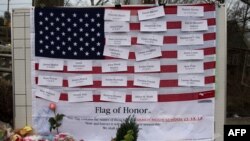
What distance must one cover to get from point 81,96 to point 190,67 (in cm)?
132

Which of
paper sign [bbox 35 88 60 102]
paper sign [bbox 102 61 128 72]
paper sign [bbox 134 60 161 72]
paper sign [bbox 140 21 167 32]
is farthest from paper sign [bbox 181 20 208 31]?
paper sign [bbox 35 88 60 102]

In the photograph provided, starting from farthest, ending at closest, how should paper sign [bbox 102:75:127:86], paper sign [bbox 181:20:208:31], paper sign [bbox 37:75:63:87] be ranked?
1. paper sign [bbox 37:75:63:87]
2. paper sign [bbox 102:75:127:86]
3. paper sign [bbox 181:20:208:31]

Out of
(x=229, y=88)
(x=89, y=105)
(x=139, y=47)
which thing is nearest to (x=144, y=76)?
(x=139, y=47)

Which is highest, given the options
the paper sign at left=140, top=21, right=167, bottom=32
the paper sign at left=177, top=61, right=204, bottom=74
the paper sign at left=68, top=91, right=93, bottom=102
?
the paper sign at left=140, top=21, right=167, bottom=32

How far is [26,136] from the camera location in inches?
229

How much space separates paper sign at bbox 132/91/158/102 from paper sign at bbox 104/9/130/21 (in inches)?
34.1

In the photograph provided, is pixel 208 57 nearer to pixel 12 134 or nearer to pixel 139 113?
pixel 139 113

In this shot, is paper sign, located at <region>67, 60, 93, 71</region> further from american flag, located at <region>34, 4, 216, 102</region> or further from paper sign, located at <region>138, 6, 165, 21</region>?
paper sign, located at <region>138, 6, 165, 21</region>

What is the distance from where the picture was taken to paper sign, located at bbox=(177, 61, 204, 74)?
5.95 m

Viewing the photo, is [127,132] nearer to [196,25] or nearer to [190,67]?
[190,67]

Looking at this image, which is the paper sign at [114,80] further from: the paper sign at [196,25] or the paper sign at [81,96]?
the paper sign at [196,25]

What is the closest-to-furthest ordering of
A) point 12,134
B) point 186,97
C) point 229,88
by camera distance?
point 12,134 → point 186,97 → point 229,88

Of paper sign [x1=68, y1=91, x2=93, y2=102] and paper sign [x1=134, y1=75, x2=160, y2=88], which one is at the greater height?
paper sign [x1=134, y1=75, x2=160, y2=88]

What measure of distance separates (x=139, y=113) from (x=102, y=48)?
0.87 meters
